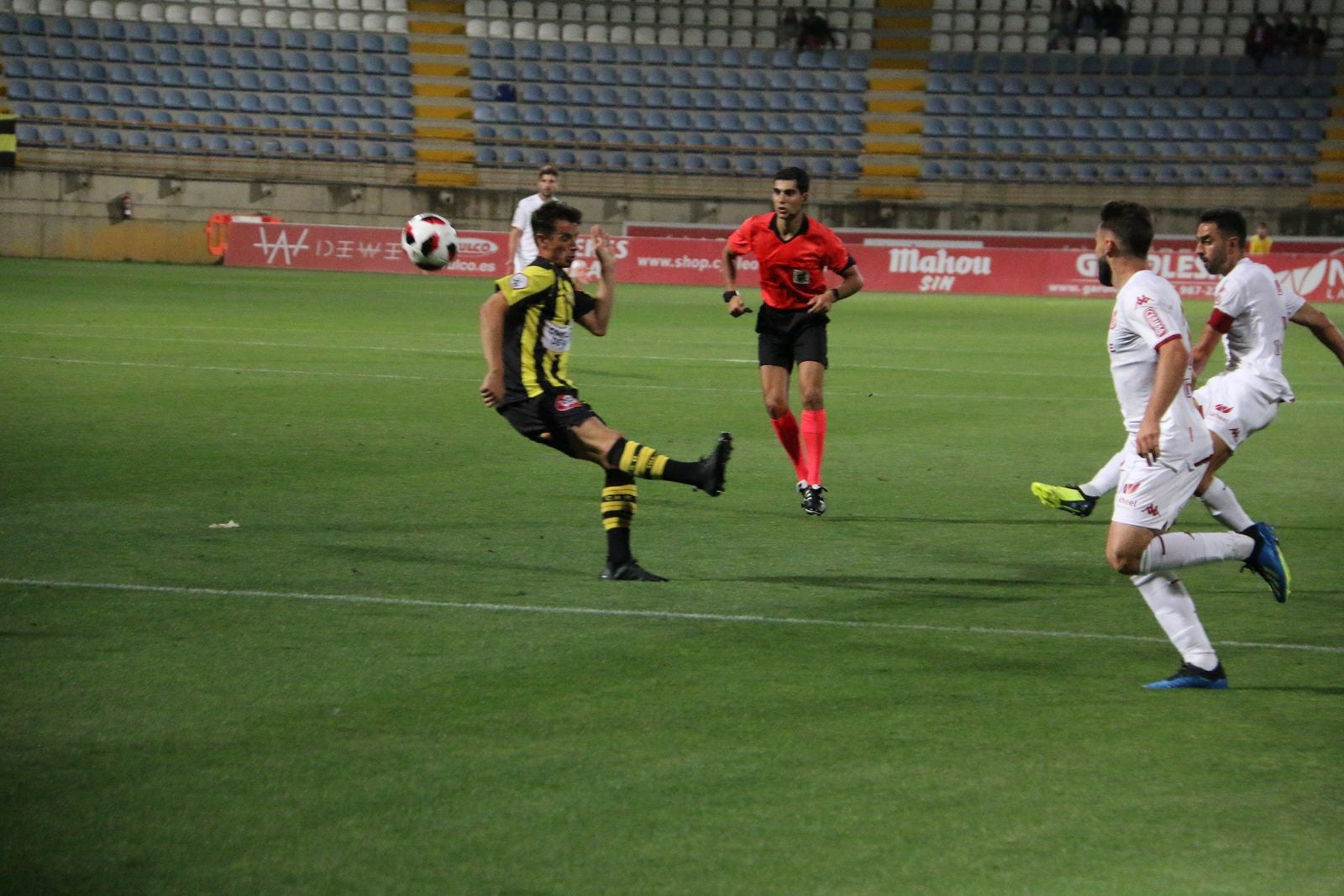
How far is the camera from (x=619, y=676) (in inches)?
203

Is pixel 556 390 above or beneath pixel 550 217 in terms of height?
beneath

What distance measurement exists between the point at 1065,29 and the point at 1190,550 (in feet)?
129

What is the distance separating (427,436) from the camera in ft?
36.4

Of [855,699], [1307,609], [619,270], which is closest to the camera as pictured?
[855,699]

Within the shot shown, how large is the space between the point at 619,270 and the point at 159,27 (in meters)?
15.6

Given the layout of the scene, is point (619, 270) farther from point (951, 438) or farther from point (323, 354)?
point (951, 438)

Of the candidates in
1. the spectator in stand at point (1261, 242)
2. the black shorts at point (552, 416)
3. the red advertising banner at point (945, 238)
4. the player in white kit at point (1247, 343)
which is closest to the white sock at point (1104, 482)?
the player in white kit at point (1247, 343)

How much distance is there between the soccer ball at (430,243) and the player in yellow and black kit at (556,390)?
85.1 inches

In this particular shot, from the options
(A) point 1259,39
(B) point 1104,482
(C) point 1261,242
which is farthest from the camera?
(A) point 1259,39

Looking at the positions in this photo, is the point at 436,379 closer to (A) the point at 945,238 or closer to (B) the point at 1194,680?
(B) the point at 1194,680

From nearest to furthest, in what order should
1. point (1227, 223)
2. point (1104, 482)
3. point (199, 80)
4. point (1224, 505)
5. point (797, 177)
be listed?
point (1224, 505) < point (1227, 223) < point (1104, 482) < point (797, 177) < point (199, 80)

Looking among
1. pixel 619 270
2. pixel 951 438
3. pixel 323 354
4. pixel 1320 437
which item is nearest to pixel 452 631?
pixel 951 438

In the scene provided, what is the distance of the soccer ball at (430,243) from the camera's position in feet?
30.1

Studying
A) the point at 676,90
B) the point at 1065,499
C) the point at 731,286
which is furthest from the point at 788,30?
the point at 1065,499
